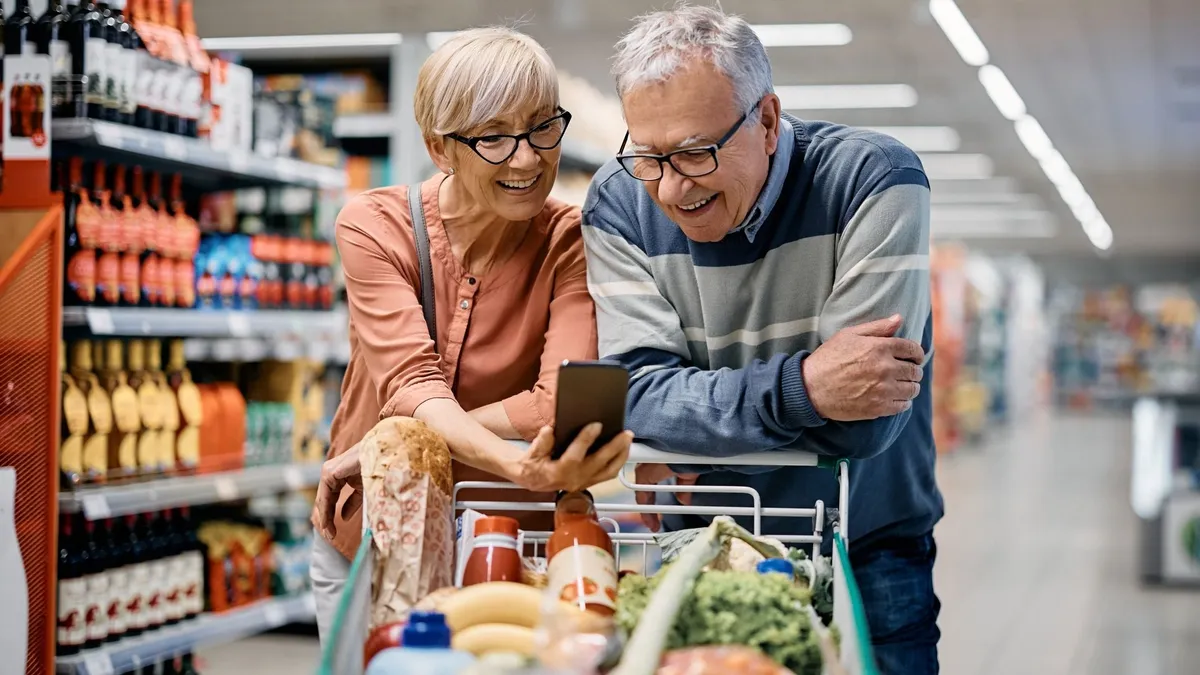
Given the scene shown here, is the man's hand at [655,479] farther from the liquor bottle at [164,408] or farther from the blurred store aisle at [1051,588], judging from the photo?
the blurred store aisle at [1051,588]

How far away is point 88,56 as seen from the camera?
3.83 metres

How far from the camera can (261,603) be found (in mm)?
4840

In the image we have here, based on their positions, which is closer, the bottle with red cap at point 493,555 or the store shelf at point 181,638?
the bottle with red cap at point 493,555

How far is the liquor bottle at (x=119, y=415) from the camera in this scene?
13.5 ft

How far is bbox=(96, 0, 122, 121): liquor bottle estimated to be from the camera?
3.90 meters

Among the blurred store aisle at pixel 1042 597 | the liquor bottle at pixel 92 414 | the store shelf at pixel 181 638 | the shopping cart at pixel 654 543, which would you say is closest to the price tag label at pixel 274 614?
the store shelf at pixel 181 638

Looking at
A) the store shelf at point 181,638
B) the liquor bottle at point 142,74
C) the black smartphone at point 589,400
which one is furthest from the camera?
the liquor bottle at point 142,74

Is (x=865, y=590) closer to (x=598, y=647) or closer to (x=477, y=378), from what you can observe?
(x=477, y=378)

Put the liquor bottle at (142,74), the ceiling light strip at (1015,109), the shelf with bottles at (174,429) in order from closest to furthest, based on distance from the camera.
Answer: the shelf with bottles at (174,429), the liquor bottle at (142,74), the ceiling light strip at (1015,109)

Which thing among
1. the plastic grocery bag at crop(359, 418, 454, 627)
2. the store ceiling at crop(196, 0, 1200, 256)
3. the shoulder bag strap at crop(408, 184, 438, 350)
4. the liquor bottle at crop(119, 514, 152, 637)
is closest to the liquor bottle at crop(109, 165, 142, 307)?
the liquor bottle at crop(119, 514, 152, 637)

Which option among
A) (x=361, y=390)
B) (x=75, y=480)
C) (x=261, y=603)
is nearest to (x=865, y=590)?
(x=361, y=390)

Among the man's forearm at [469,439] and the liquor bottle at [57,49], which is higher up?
the liquor bottle at [57,49]

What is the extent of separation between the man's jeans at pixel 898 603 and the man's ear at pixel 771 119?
2.34ft

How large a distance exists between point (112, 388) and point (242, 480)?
65 cm
